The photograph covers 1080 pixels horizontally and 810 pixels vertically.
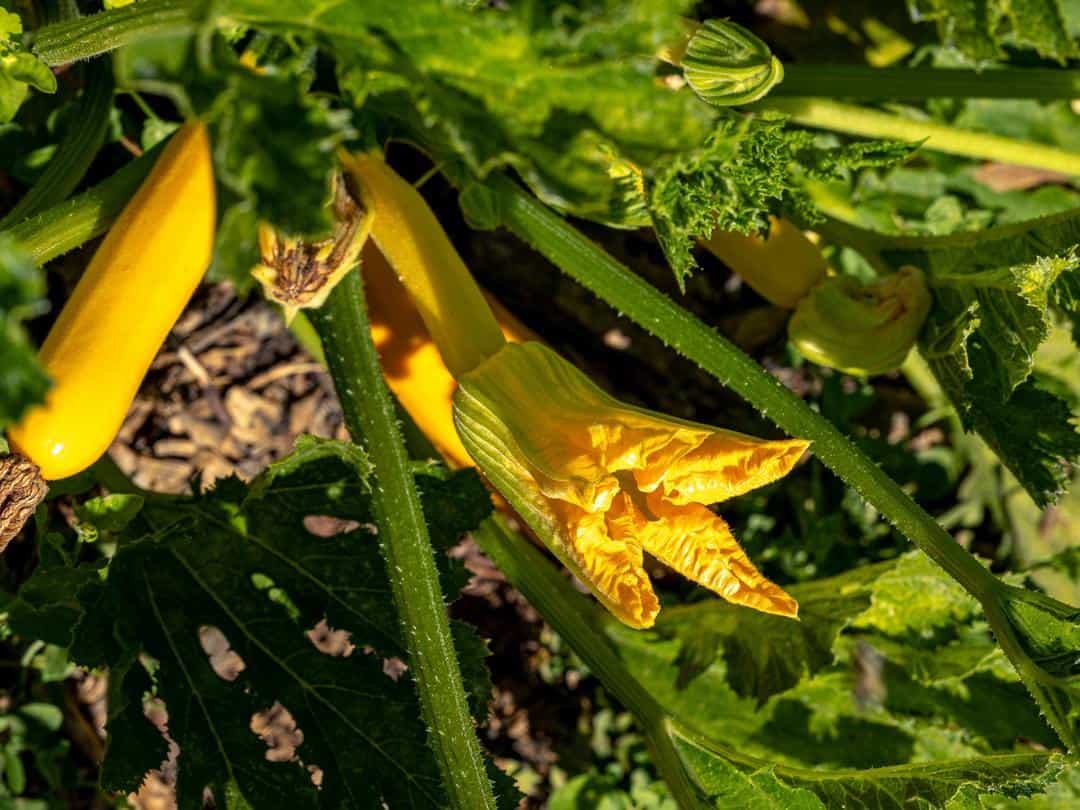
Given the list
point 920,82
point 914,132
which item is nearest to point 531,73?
point 920,82

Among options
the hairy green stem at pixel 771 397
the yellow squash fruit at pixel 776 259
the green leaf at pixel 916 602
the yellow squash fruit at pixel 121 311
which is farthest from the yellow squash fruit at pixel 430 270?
the green leaf at pixel 916 602

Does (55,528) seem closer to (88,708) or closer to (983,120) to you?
(88,708)

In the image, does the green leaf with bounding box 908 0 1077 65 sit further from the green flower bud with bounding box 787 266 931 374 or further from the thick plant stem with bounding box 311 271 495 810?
the thick plant stem with bounding box 311 271 495 810

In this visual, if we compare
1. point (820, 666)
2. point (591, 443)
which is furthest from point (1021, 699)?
point (591, 443)

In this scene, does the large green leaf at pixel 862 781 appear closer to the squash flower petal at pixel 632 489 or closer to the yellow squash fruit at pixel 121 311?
the squash flower petal at pixel 632 489

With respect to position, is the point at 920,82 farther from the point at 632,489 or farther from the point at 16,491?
the point at 16,491

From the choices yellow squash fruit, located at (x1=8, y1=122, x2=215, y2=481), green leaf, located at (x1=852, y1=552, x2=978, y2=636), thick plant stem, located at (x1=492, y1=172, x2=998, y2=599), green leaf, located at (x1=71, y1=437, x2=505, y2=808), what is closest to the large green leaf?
thick plant stem, located at (x1=492, y1=172, x2=998, y2=599)
